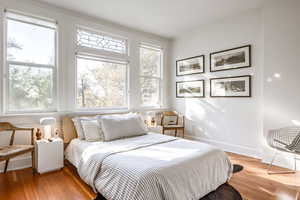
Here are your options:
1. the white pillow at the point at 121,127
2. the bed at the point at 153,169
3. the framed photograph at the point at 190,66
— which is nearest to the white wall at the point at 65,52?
the white pillow at the point at 121,127

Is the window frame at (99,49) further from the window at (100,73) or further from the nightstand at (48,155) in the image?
the nightstand at (48,155)

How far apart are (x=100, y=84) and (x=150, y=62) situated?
1.51m

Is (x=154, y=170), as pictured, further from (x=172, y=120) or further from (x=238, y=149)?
(x=172, y=120)

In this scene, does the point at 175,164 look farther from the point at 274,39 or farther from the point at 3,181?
the point at 274,39

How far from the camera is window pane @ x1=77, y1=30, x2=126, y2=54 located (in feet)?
11.5

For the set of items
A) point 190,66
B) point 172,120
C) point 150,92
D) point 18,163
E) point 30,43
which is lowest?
point 18,163

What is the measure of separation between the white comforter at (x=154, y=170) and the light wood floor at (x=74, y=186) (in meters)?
0.24

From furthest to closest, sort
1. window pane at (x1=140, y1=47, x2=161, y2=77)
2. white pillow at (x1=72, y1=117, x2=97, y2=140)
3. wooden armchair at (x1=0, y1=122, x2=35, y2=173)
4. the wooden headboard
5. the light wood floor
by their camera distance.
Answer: window pane at (x1=140, y1=47, x2=161, y2=77) < the wooden headboard < white pillow at (x1=72, y1=117, x2=97, y2=140) < wooden armchair at (x1=0, y1=122, x2=35, y2=173) < the light wood floor

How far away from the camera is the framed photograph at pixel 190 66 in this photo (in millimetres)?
4145

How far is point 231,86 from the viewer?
362cm

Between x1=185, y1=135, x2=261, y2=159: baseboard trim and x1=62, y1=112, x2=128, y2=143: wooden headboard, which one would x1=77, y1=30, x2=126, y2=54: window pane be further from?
x1=185, y1=135, x2=261, y2=159: baseboard trim

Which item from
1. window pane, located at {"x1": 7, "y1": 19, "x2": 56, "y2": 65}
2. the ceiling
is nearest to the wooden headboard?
window pane, located at {"x1": 7, "y1": 19, "x2": 56, "y2": 65}

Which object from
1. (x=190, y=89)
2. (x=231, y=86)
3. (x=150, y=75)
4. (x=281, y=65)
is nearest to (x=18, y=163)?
(x=150, y=75)

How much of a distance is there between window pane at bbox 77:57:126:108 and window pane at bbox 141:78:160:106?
1.90 ft
